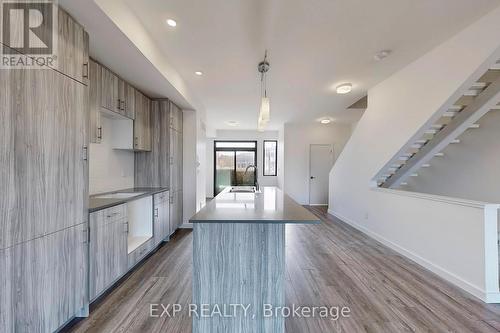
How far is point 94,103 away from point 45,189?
1.26 m

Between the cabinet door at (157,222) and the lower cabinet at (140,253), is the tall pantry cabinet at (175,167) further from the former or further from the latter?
the lower cabinet at (140,253)

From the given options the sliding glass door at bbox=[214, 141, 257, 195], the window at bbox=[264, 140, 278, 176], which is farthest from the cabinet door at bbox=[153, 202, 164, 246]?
the window at bbox=[264, 140, 278, 176]

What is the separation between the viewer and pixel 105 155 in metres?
3.07

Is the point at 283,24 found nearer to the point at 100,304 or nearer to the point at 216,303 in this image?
the point at 216,303

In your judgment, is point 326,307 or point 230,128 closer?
point 326,307

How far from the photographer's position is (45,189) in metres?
1.52

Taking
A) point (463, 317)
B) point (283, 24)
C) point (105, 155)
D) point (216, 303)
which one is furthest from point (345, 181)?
point (105, 155)

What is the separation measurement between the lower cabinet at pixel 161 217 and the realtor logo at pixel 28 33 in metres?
2.16

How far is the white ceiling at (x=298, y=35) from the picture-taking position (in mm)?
2002

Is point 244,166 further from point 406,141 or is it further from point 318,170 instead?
point 406,141

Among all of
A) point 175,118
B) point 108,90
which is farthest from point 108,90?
point 175,118

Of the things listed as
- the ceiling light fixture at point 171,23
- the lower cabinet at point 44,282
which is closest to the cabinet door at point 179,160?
the ceiling light fixture at point 171,23

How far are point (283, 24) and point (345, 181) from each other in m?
3.83

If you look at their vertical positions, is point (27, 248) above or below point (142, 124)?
below
